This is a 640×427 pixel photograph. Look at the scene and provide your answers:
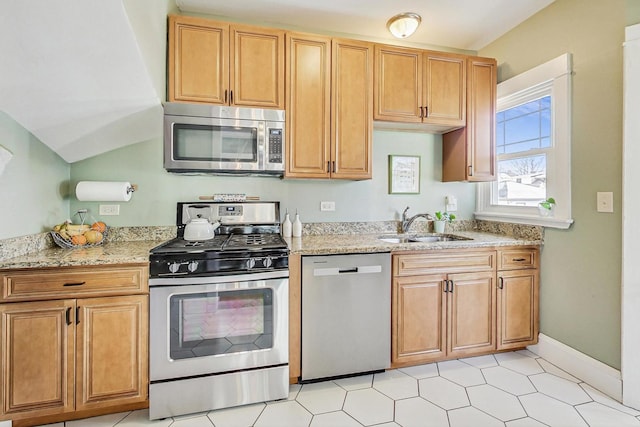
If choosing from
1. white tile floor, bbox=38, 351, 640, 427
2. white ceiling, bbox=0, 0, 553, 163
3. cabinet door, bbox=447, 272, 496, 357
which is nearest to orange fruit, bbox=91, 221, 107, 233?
white ceiling, bbox=0, 0, 553, 163

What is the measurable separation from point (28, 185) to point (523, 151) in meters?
3.57

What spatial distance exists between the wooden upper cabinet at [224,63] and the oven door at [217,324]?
1249 millimetres

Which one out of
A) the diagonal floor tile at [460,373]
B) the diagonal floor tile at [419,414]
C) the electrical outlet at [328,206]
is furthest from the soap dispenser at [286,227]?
the diagonal floor tile at [460,373]

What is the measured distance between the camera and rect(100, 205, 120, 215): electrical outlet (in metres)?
2.23

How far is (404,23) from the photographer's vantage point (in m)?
2.26

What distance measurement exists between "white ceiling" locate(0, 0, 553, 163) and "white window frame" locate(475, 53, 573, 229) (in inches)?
20.1

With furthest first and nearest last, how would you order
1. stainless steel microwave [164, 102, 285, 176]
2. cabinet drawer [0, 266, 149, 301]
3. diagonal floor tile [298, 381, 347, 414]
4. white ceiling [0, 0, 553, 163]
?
stainless steel microwave [164, 102, 285, 176] → diagonal floor tile [298, 381, 347, 414] → cabinet drawer [0, 266, 149, 301] → white ceiling [0, 0, 553, 163]

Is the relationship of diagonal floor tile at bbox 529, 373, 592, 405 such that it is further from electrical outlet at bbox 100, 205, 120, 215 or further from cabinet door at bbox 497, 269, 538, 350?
electrical outlet at bbox 100, 205, 120, 215

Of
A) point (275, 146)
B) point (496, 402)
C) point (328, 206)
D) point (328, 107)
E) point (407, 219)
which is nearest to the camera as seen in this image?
point (496, 402)

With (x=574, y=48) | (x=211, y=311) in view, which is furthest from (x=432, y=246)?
(x=574, y=48)

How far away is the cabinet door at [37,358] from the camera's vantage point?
1.53 meters

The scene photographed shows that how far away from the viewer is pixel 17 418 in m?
1.56

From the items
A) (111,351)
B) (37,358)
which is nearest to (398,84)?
(111,351)

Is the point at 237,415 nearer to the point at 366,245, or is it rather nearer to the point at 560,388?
the point at 366,245
